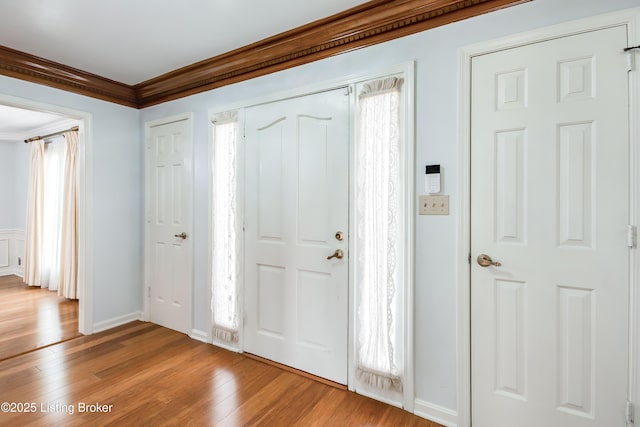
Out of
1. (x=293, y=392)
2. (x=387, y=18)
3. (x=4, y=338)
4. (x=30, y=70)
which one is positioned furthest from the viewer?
(x=4, y=338)

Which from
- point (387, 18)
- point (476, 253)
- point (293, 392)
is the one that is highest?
point (387, 18)

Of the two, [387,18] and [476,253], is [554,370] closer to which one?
[476,253]

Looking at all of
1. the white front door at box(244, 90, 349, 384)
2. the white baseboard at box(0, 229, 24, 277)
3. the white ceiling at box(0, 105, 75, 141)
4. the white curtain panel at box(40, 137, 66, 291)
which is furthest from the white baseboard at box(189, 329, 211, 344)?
the white baseboard at box(0, 229, 24, 277)

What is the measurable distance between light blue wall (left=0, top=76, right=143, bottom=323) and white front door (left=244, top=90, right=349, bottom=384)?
5.48 feet

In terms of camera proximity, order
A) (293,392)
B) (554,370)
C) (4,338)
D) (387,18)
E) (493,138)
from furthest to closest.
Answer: (4,338)
(293,392)
(387,18)
(493,138)
(554,370)

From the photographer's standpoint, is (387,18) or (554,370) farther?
(387,18)

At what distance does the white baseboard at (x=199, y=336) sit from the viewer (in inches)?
116

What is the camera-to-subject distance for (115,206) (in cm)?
336

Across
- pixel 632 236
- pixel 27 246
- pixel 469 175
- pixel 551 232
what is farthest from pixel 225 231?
pixel 27 246

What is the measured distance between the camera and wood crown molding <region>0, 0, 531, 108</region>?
1.86 meters

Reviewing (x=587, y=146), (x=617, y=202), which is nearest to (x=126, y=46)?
(x=587, y=146)

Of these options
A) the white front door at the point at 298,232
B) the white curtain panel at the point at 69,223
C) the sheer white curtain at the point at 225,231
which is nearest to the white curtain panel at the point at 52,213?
the white curtain panel at the point at 69,223

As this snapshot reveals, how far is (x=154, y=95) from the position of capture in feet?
10.9

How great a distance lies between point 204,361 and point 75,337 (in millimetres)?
1498
